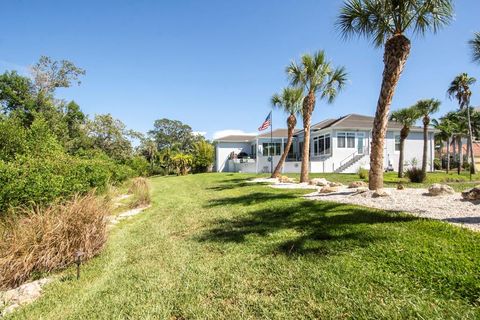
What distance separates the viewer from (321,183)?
14.2m

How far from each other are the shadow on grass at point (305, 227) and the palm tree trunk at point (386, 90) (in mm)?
3032

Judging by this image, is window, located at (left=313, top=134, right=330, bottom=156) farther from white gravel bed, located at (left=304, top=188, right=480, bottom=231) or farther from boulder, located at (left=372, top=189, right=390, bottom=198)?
boulder, located at (left=372, top=189, right=390, bottom=198)

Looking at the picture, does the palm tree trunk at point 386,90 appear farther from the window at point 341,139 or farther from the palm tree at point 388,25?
the window at point 341,139

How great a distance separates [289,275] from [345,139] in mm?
26740

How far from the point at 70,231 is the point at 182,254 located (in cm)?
205

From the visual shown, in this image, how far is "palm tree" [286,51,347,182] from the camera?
1542 centimetres

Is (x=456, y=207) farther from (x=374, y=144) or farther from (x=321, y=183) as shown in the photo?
(x=321, y=183)

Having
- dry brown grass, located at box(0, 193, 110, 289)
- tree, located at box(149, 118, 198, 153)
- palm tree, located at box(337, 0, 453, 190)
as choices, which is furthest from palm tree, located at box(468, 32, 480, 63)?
tree, located at box(149, 118, 198, 153)

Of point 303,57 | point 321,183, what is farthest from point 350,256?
point 303,57

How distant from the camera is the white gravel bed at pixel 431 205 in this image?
5.53 meters

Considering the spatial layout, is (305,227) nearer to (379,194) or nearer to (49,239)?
(379,194)

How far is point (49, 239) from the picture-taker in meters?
4.55

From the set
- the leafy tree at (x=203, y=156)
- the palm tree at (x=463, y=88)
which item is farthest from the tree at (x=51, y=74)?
the palm tree at (x=463, y=88)

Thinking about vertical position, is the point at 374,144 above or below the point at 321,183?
above
